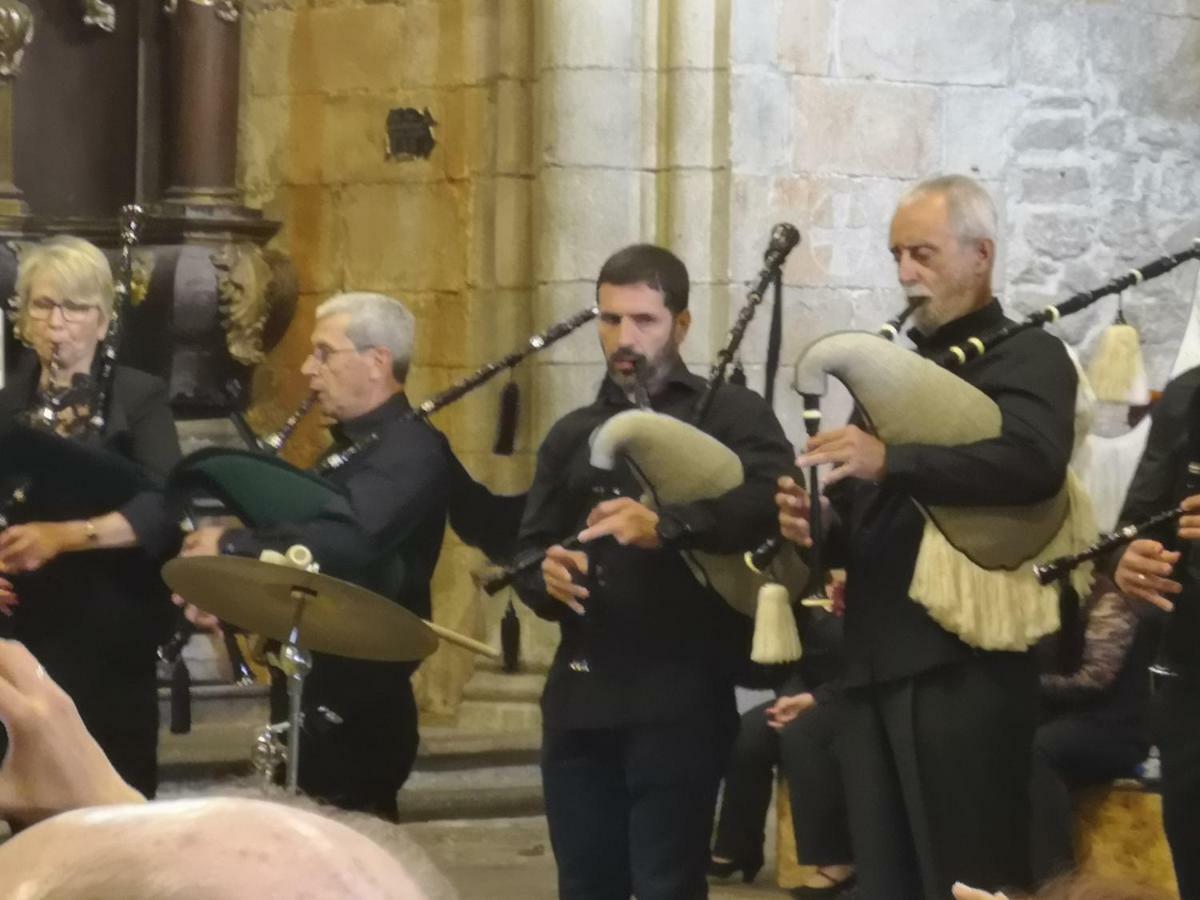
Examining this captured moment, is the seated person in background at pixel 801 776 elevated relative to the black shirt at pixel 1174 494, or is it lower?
lower

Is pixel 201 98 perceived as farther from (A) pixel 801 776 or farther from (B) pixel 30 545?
(B) pixel 30 545

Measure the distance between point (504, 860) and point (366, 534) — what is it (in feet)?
6.93

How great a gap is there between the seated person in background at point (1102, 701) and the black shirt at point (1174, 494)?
4.07 feet

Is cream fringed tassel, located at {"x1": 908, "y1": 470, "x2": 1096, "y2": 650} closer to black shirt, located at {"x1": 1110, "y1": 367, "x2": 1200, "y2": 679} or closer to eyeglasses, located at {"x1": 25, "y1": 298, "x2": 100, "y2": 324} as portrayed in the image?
black shirt, located at {"x1": 1110, "y1": 367, "x2": 1200, "y2": 679}

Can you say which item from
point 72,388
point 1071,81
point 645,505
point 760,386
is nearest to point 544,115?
point 760,386

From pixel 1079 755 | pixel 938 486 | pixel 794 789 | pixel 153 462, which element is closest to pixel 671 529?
pixel 938 486

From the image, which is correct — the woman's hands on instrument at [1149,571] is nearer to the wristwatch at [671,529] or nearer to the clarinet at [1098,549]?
the clarinet at [1098,549]

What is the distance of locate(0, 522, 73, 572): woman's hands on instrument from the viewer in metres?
3.97

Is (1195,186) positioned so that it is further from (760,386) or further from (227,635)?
(227,635)

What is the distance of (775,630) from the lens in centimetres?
349

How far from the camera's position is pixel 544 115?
6.56 meters

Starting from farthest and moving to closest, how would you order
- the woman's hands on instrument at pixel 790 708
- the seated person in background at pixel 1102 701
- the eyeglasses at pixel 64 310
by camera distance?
1. the woman's hands on instrument at pixel 790 708
2. the seated person in background at pixel 1102 701
3. the eyeglasses at pixel 64 310

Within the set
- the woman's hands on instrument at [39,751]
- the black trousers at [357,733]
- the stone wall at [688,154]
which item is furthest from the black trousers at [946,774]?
the stone wall at [688,154]

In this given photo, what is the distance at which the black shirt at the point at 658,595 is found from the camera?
3.57 meters
